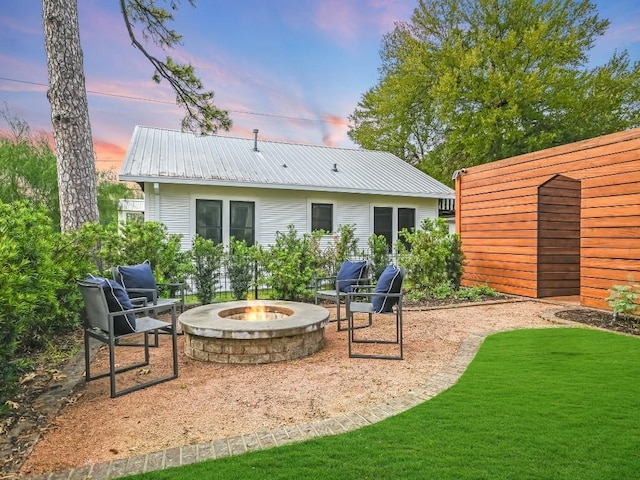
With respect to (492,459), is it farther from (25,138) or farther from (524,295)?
(25,138)

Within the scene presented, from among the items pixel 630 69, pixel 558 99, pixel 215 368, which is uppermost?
pixel 630 69

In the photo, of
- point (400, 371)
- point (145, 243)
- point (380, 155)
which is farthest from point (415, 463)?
point (380, 155)

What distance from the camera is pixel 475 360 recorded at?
4504mm

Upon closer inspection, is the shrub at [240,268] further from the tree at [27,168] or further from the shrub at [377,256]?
the tree at [27,168]

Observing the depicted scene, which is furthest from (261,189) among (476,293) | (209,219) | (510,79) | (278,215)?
A: (510,79)

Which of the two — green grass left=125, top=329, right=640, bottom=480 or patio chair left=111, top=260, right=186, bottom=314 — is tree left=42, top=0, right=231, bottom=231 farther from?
green grass left=125, top=329, right=640, bottom=480

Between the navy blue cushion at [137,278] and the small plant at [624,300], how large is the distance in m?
6.76

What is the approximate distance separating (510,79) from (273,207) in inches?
543

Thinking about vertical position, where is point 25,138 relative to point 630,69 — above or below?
below

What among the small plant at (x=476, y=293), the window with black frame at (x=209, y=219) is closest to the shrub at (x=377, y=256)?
the small plant at (x=476, y=293)

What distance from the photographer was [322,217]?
1238cm

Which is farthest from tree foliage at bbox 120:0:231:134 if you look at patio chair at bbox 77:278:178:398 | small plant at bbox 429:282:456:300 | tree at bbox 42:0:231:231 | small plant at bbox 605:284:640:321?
small plant at bbox 605:284:640:321

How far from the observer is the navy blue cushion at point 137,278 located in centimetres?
536

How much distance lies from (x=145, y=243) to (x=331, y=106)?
17.2m
